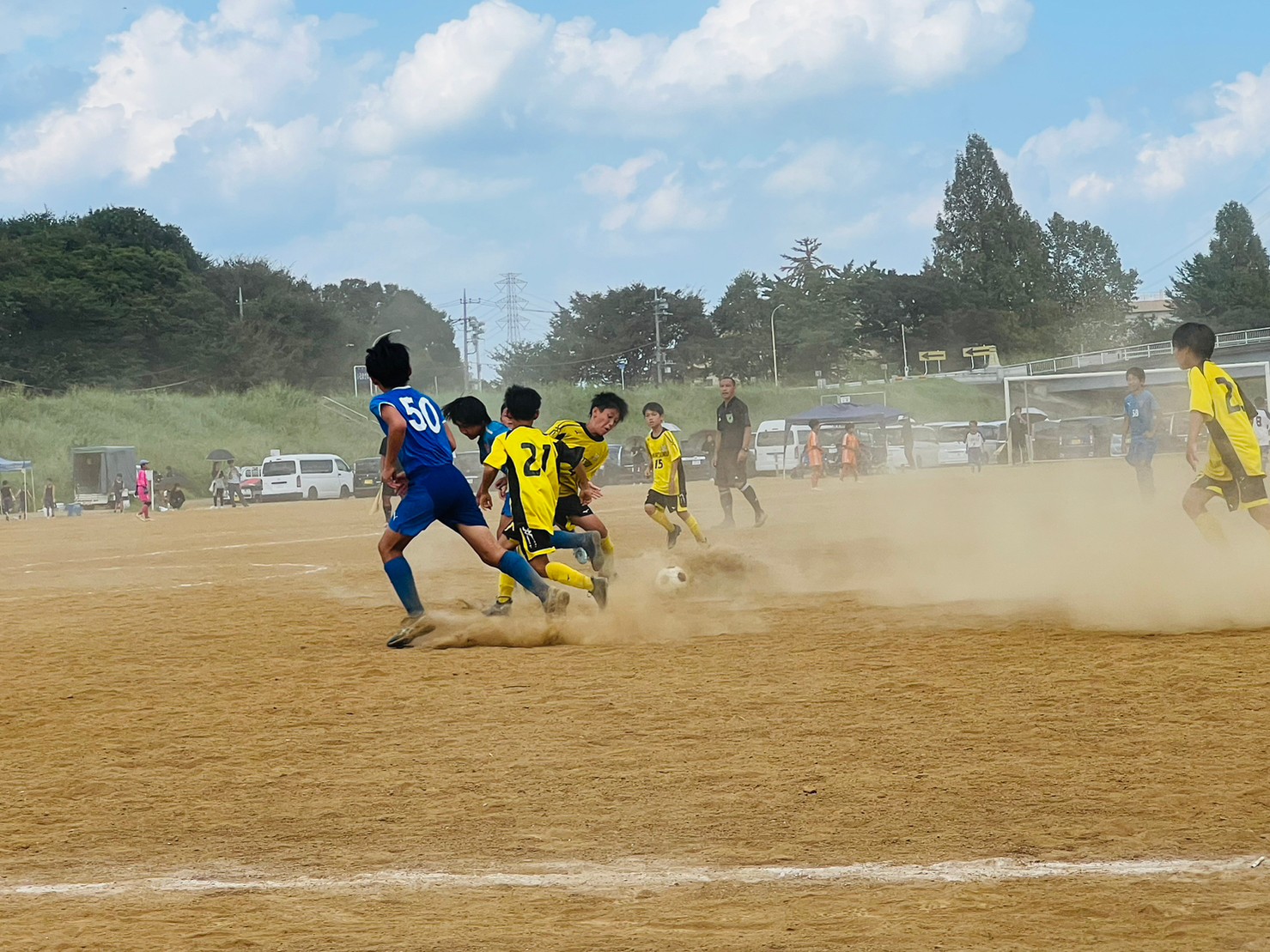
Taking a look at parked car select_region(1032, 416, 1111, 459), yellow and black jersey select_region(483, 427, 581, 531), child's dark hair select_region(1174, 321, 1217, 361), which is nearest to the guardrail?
parked car select_region(1032, 416, 1111, 459)

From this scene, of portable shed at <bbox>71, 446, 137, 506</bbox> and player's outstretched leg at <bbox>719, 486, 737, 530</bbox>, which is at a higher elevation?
portable shed at <bbox>71, 446, 137, 506</bbox>

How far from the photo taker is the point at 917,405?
81.6m

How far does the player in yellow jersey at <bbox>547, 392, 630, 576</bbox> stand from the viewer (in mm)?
10266

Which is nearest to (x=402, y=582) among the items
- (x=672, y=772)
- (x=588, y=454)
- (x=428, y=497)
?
(x=428, y=497)

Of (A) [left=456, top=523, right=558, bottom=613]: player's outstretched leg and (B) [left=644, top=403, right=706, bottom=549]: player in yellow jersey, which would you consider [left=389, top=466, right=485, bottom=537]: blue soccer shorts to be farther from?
(B) [left=644, top=403, right=706, bottom=549]: player in yellow jersey

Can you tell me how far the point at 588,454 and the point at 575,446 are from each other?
18cm

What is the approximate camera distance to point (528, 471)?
9.57 metres

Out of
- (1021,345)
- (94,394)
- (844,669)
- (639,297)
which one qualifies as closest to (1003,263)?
(1021,345)

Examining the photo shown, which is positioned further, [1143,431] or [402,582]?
[1143,431]

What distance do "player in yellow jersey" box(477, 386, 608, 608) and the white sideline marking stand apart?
5271 millimetres

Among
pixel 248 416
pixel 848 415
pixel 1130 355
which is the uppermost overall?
pixel 1130 355

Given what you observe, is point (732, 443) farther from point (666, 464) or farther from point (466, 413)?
point (466, 413)

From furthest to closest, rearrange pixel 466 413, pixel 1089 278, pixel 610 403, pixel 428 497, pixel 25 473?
1. pixel 1089 278
2. pixel 25 473
3. pixel 466 413
4. pixel 610 403
5. pixel 428 497

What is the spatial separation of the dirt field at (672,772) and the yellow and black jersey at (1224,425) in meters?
0.76
